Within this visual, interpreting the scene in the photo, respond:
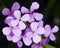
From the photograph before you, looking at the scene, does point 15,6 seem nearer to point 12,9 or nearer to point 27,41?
point 12,9

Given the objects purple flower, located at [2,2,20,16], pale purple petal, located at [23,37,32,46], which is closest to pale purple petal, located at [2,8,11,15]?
purple flower, located at [2,2,20,16]

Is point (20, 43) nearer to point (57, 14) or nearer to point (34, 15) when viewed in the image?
point (34, 15)

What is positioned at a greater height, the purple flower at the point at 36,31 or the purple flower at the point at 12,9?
the purple flower at the point at 12,9

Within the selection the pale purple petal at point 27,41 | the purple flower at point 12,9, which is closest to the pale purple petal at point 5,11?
the purple flower at point 12,9

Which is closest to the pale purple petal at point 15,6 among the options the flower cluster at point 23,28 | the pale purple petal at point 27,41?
the flower cluster at point 23,28

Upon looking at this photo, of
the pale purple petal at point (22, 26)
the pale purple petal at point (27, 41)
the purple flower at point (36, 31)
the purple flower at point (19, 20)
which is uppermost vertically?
the purple flower at point (19, 20)

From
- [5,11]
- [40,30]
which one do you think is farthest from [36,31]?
[5,11]

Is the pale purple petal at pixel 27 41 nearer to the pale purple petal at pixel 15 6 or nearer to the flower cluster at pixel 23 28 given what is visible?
the flower cluster at pixel 23 28

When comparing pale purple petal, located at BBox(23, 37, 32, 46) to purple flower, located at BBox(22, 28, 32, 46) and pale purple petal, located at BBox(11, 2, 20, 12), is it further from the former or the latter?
pale purple petal, located at BBox(11, 2, 20, 12)
